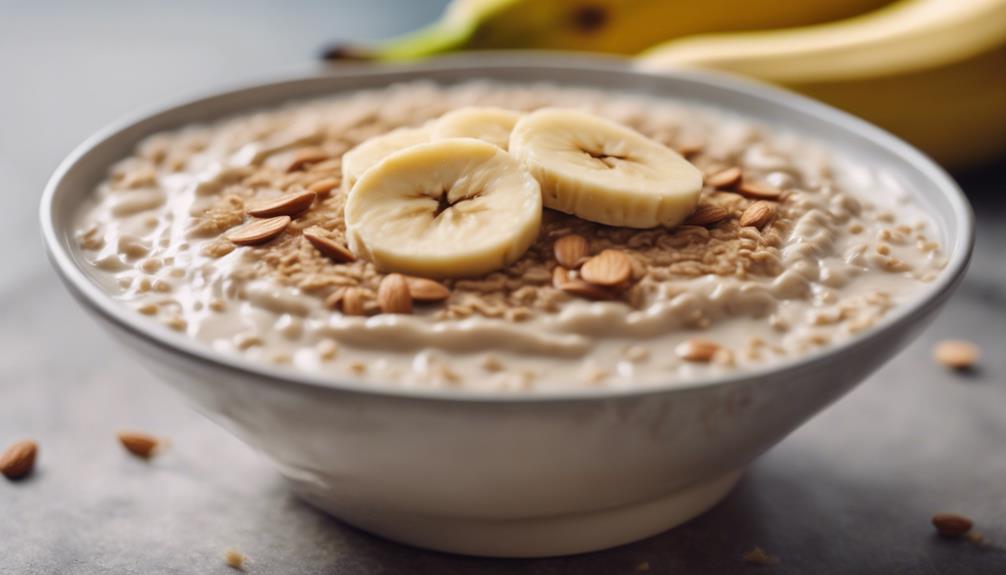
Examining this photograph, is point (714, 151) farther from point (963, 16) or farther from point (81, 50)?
point (81, 50)

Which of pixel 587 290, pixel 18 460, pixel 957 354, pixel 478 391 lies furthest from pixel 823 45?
pixel 18 460

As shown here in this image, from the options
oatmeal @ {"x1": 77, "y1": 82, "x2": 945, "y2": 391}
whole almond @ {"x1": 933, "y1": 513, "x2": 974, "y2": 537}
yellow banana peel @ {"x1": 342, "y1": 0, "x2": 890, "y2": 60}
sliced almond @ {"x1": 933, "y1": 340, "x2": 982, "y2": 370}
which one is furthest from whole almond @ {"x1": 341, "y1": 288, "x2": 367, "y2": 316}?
yellow banana peel @ {"x1": 342, "y1": 0, "x2": 890, "y2": 60}

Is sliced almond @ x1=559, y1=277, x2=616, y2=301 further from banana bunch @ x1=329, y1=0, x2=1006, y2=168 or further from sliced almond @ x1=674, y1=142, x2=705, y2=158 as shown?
banana bunch @ x1=329, y1=0, x2=1006, y2=168

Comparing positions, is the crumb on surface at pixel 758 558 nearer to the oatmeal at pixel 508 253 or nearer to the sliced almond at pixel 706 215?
the oatmeal at pixel 508 253

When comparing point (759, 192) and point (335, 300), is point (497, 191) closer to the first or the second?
point (335, 300)

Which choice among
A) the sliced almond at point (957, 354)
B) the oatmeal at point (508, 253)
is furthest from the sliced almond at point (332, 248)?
the sliced almond at point (957, 354)

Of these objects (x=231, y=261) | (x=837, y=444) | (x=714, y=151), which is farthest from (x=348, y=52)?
(x=837, y=444)

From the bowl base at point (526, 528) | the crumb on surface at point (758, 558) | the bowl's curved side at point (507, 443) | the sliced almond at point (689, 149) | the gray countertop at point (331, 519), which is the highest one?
the sliced almond at point (689, 149)
